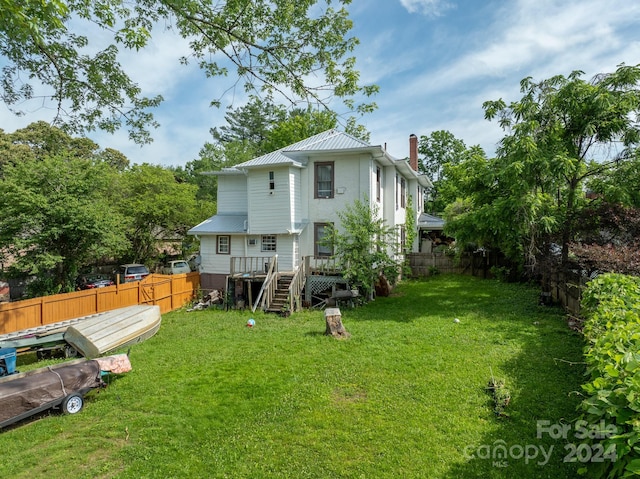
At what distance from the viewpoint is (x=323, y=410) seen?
19.6ft

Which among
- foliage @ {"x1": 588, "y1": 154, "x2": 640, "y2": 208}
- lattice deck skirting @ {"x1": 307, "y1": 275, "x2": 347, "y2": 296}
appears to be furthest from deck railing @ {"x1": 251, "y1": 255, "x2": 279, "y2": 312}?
foliage @ {"x1": 588, "y1": 154, "x2": 640, "y2": 208}

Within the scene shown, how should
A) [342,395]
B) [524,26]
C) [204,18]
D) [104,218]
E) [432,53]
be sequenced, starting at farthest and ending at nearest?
1. [104,218]
2. [432,53]
3. [524,26]
4. [342,395]
5. [204,18]

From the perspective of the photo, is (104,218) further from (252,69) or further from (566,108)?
(566,108)

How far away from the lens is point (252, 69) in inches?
237

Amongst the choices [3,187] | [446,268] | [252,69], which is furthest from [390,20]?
[446,268]

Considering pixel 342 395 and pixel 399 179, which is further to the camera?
pixel 399 179

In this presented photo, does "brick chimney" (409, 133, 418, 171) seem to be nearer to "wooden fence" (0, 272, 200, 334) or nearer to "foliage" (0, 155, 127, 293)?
"wooden fence" (0, 272, 200, 334)

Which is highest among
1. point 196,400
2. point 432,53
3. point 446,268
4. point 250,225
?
point 432,53

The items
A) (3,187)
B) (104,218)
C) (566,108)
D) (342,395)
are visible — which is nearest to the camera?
(342,395)

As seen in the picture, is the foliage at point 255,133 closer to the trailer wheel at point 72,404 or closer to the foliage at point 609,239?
the foliage at point 609,239

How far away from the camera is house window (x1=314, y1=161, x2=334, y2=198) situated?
16484mm

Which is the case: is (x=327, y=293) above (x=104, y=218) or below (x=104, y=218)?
below

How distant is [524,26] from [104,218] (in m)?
17.3

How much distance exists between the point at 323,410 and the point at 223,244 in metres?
13.5
